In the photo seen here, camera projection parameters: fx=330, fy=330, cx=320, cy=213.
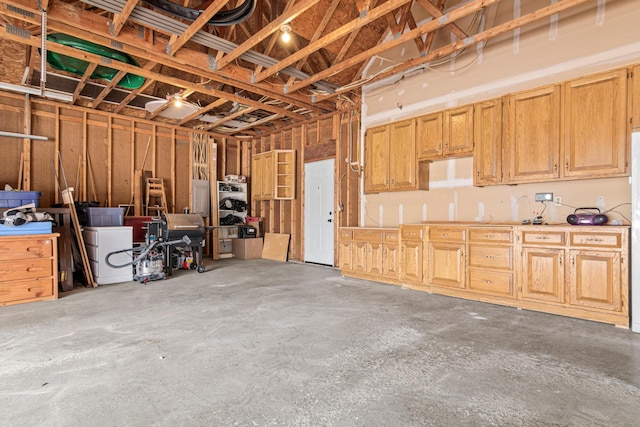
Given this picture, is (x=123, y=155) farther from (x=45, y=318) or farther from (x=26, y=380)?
(x=26, y=380)

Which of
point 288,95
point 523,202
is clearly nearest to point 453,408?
point 523,202

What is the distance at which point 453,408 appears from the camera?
182 centimetres

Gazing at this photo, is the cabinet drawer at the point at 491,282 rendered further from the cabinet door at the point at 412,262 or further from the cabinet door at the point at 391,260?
the cabinet door at the point at 391,260

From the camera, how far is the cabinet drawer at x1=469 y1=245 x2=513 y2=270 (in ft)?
12.8

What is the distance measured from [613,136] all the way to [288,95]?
15.0ft

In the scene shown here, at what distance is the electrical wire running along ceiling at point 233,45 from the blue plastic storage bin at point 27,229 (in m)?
1.78

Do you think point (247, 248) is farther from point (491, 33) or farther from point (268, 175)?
point (491, 33)

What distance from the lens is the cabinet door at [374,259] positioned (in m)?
5.26

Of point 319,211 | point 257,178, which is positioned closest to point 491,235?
point 319,211

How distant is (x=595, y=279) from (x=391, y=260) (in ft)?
7.98

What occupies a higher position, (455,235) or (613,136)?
(613,136)

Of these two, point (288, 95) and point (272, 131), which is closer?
point (288, 95)

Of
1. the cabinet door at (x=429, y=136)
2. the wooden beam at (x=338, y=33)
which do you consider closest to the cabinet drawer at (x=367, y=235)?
the cabinet door at (x=429, y=136)

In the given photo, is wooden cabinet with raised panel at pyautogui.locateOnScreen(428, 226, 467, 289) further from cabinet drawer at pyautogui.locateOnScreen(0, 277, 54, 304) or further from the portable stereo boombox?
cabinet drawer at pyautogui.locateOnScreen(0, 277, 54, 304)
